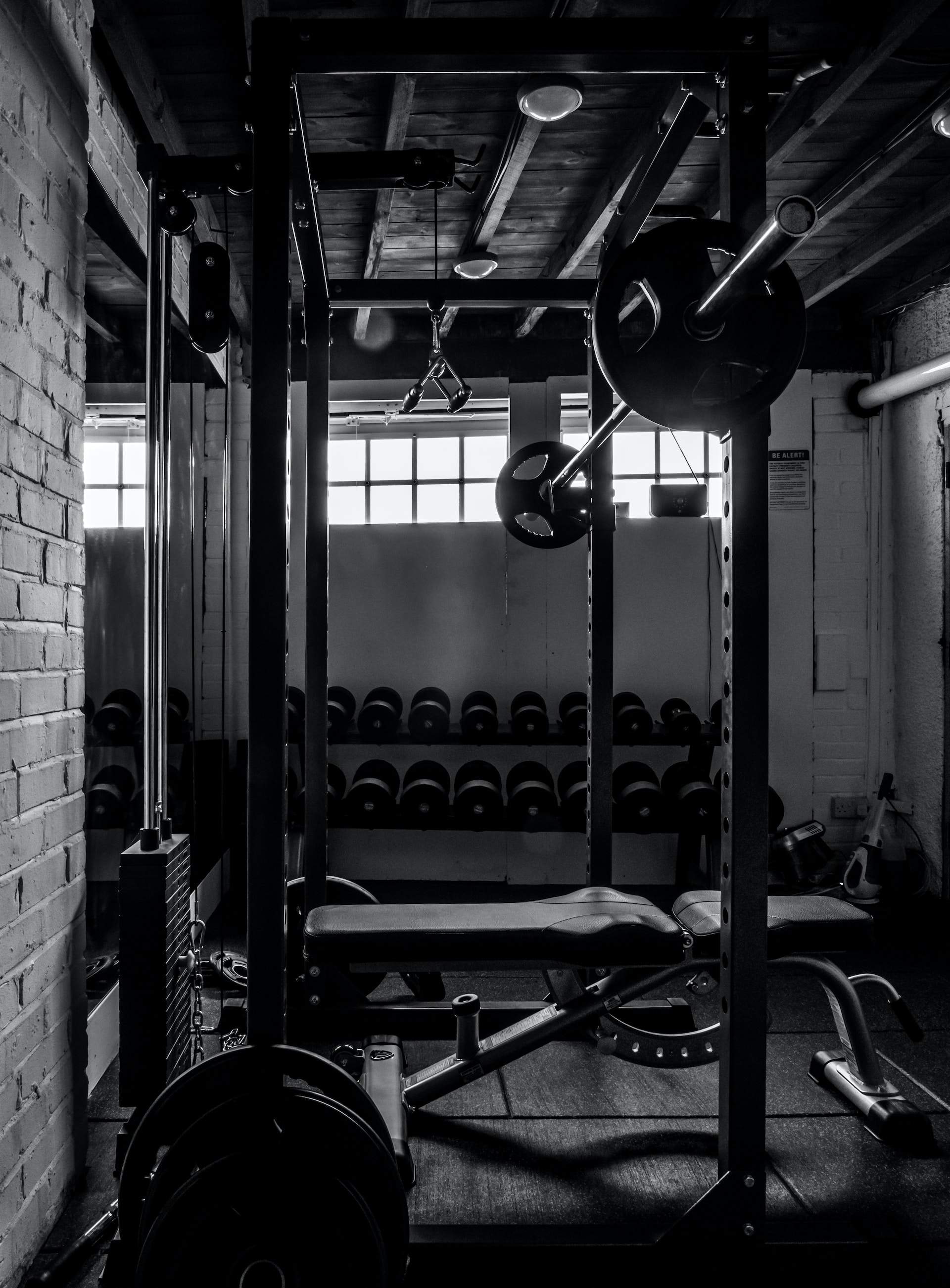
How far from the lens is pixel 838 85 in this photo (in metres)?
2.41

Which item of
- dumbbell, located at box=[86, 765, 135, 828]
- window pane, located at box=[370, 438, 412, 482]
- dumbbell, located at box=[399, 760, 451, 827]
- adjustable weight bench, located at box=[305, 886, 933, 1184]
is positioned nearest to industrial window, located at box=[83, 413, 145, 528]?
dumbbell, located at box=[86, 765, 135, 828]

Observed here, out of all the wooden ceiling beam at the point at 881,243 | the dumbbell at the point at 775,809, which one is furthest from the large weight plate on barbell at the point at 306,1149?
the wooden ceiling beam at the point at 881,243

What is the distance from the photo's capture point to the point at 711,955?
6.30 feet

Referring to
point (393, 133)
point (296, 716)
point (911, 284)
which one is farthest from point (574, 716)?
point (911, 284)

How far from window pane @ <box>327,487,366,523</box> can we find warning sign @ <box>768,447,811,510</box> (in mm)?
2082

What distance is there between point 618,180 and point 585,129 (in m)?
0.25

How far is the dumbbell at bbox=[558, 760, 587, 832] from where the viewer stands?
145 inches

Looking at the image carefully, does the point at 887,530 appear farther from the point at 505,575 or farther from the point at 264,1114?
the point at 264,1114

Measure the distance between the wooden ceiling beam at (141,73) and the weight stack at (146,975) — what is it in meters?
1.69

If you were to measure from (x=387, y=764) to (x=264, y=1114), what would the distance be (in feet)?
8.92

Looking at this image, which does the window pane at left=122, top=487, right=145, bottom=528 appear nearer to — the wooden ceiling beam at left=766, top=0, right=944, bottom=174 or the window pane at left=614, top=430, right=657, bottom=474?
the wooden ceiling beam at left=766, top=0, right=944, bottom=174

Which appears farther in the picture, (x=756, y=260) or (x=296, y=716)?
(x=296, y=716)

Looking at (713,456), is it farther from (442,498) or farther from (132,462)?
(132,462)

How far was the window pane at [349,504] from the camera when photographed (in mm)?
4684
